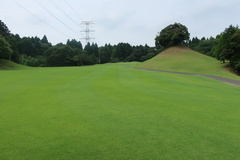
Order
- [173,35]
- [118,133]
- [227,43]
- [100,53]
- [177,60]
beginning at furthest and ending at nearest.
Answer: [100,53]
[173,35]
[177,60]
[227,43]
[118,133]

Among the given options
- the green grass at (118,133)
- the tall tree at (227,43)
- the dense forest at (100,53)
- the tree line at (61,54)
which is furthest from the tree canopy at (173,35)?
the green grass at (118,133)

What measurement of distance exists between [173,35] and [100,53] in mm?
63230

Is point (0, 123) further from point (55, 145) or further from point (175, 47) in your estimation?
point (175, 47)

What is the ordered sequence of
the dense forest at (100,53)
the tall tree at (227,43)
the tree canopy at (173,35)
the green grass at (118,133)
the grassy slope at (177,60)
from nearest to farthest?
the green grass at (118,133) < the tall tree at (227,43) < the dense forest at (100,53) < the grassy slope at (177,60) < the tree canopy at (173,35)

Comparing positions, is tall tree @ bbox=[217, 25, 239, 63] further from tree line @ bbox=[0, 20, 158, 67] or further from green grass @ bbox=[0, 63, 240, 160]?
tree line @ bbox=[0, 20, 158, 67]

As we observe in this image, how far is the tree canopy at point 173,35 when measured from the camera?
71.0 meters

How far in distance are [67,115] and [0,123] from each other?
1.92 m

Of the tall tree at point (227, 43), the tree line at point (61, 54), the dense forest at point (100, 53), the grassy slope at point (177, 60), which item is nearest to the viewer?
the tall tree at point (227, 43)

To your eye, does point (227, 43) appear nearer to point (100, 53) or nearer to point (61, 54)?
point (61, 54)

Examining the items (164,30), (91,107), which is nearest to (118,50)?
(164,30)

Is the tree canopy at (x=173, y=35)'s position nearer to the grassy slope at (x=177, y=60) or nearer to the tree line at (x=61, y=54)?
the grassy slope at (x=177, y=60)

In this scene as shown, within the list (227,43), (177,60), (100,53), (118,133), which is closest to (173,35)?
(177,60)

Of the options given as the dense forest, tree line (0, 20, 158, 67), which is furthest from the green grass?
tree line (0, 20, 158, 67)

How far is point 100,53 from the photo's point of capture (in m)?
123
